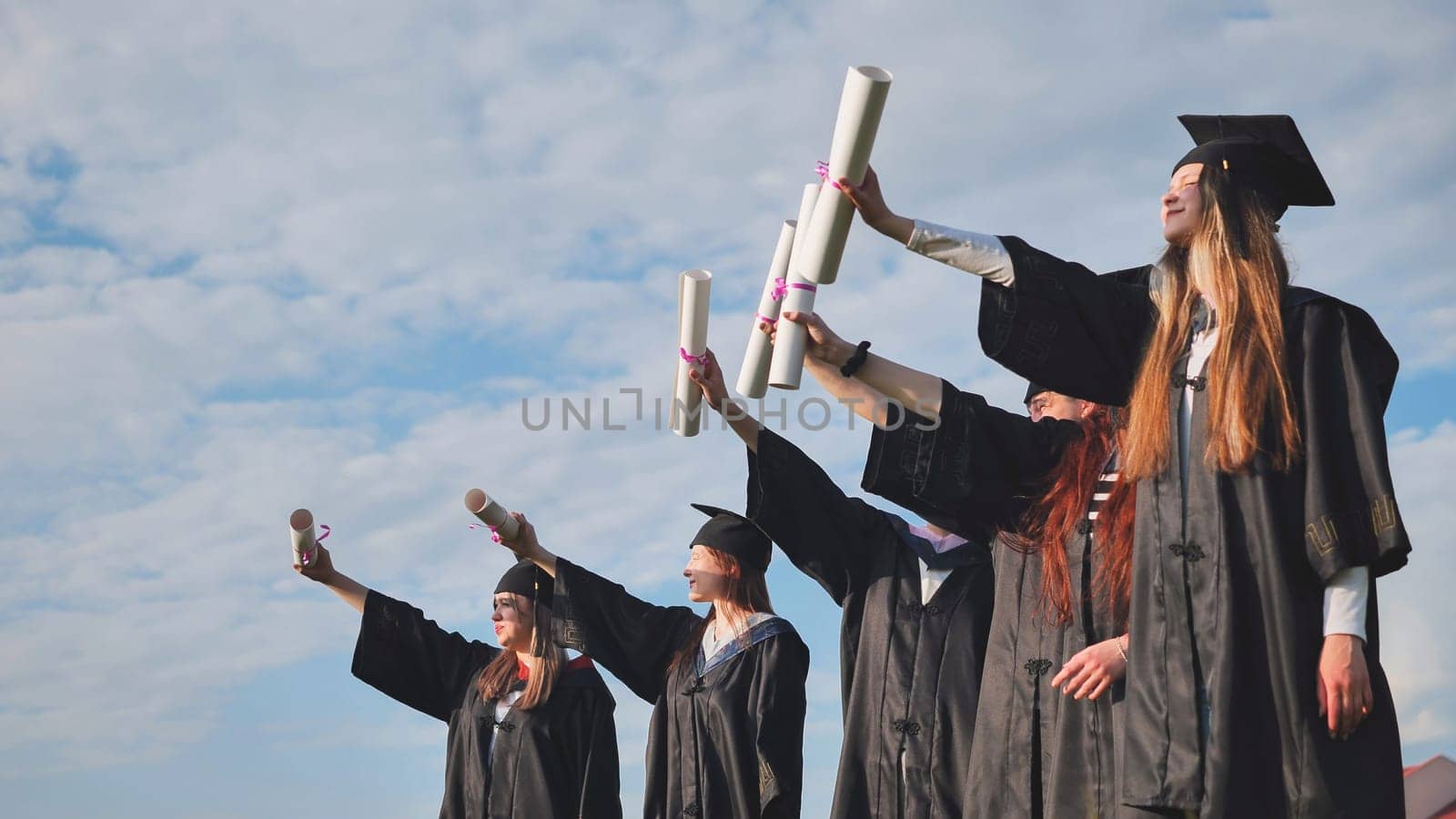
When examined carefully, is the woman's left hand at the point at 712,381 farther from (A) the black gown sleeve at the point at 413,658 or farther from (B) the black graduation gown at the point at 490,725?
(A) the black gown sleeve at the point at 413,658

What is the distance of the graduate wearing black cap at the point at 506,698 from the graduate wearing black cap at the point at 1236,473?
530 centimetres

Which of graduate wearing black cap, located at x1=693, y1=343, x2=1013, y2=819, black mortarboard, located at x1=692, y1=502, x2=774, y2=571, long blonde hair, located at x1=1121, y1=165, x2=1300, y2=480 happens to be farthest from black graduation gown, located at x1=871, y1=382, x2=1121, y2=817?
black mortarboard, located at x1=692, y1=502, x2=774, y2=571

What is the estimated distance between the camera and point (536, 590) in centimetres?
912

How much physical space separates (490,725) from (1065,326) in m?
5.77

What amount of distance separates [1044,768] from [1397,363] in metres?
1.45

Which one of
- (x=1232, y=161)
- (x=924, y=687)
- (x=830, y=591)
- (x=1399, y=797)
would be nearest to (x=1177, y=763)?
(x=1399, y=797)

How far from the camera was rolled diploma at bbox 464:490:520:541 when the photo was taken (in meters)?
7.88

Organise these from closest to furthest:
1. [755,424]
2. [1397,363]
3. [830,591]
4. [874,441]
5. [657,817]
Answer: [1397,363], [874,441], [755,424], [830,591], [657,817]

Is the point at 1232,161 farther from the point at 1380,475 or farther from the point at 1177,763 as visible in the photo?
the point at 1177,763

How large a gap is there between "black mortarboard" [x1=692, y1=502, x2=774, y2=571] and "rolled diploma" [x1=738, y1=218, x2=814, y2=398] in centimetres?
315

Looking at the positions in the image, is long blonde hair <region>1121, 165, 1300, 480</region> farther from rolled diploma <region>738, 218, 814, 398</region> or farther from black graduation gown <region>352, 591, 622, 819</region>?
black graduation gown <region>352, 591, 622, 819</region>

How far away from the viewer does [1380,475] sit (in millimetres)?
3654

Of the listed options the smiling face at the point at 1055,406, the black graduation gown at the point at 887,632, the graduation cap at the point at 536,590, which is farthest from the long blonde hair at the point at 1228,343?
the graduation cap at the point at 536,590

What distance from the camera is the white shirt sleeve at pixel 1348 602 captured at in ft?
11.8
